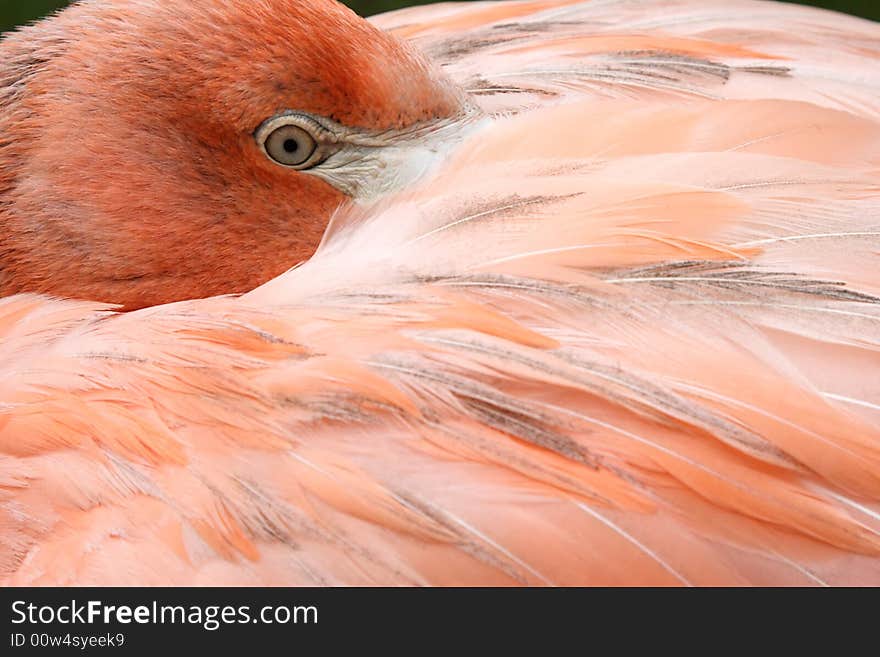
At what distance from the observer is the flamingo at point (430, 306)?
1.26 meters

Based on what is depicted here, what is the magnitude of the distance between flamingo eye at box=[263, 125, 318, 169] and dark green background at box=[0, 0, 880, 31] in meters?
1.77

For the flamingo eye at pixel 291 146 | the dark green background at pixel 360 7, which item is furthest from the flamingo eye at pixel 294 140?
the dark green background at pixel 360 7

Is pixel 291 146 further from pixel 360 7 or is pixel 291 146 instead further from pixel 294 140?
pixel 360 7

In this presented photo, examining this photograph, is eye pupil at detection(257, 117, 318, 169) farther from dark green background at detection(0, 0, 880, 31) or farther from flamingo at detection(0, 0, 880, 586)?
dark green background at detection(0, 0, 880, 31)

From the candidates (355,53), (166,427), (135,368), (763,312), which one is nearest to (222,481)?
(166,427)

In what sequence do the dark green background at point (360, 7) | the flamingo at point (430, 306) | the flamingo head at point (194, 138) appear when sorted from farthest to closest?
the dark green background at point (360, 7)
the flamingo head at point (194, 138)
the flamingo at point (430, 306)

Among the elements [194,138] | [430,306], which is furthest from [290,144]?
[430,306]

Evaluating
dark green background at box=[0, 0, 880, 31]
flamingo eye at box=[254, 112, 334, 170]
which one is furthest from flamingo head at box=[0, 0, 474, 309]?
dark green background at box=[0, 0, 880, 31]

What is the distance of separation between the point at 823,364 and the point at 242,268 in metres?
0.91

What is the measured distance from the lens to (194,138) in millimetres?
1851

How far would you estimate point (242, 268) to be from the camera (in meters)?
1.89

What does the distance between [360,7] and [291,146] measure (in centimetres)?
184

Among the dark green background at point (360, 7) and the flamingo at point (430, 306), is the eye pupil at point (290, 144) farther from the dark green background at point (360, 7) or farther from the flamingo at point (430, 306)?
the dark green background at point (360, 7)
